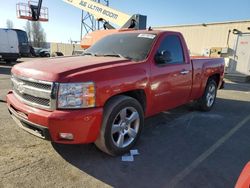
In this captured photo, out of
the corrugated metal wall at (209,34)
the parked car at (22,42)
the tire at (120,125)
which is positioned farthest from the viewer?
the parked car at (22,42)

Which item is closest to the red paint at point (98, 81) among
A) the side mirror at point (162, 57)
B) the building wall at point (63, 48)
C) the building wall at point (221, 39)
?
the side mirror at point (162, 57)

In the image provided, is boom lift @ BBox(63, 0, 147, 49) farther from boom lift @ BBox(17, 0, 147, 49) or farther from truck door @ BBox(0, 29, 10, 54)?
truck door @ BBox(0, 29, 10, 54)

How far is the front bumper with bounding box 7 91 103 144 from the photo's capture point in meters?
3.03

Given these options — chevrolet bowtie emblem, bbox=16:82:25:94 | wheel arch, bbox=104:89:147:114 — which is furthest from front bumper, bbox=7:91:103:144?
wheel arch, bbox=104:89:147:114

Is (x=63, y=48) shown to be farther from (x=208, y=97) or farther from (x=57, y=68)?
(x=57, y=68)

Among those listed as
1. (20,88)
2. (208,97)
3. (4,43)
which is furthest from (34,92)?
(4,43)

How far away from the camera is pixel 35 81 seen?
3289 mm

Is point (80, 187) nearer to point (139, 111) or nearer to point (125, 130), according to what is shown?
point (125, 130)

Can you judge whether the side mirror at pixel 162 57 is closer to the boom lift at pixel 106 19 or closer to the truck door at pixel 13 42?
the boom lift at pixel 106 19

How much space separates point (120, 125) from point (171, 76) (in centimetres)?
151

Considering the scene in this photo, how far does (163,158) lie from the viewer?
374 cm

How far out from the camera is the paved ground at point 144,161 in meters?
3.10

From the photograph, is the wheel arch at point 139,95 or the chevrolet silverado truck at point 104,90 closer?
the chevrolet silverado truck at point 104,90

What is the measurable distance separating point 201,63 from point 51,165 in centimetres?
404
